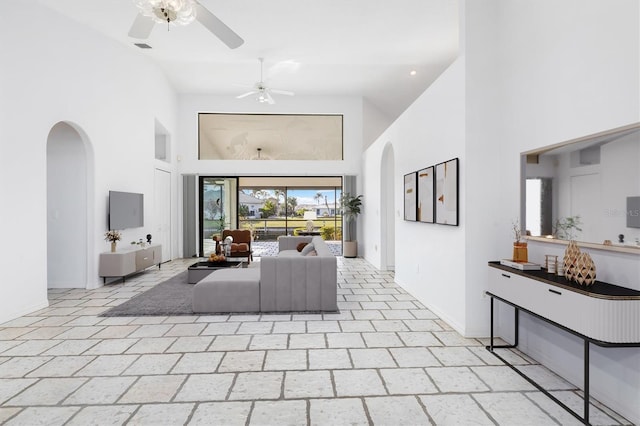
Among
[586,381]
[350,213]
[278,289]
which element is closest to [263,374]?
[278,289]

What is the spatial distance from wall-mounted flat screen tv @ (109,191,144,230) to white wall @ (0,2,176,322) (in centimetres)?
13

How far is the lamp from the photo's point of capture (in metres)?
3.05

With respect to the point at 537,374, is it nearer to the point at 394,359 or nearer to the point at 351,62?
the point at 394,359

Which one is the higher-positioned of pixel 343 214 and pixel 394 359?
pixel 343 214

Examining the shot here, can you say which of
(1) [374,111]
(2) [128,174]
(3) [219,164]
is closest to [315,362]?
(2) [128,174]

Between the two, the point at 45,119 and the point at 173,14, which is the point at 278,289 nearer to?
the point at 173,14

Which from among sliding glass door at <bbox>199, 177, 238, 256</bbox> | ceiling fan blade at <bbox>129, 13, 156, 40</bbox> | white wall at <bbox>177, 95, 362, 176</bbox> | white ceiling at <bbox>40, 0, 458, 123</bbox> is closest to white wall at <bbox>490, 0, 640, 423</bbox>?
white ceiling at <bbox>40, 0, 458, 123</bbox>

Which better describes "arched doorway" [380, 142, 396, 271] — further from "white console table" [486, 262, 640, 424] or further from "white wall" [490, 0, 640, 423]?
"white console table" [486, 262, 640, 424]

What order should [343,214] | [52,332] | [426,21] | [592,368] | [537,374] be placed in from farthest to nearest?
[343,214] < [426,21] < [52,332] < [537,374] < [592,368]

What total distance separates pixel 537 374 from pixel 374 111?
7.78m

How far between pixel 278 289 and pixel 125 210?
3.56 meters

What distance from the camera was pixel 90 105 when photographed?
534 cm

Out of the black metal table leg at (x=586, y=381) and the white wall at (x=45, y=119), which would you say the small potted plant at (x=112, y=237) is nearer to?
the white wall at (x=45, y=119)

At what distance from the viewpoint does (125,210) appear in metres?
6.11
